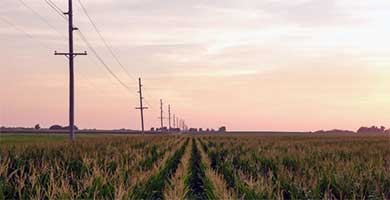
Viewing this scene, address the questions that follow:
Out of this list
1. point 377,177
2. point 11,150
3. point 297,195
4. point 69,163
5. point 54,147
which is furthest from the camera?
point 54,147

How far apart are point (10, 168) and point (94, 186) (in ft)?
22.4

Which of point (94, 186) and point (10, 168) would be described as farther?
point (10, 168)

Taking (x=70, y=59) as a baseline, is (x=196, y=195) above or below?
below

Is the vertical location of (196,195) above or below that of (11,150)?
below

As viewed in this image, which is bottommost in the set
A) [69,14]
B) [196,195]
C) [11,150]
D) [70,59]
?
[196,195]

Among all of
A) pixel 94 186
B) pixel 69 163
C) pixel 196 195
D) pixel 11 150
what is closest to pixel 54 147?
pixel 11 150

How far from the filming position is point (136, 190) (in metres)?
11.6

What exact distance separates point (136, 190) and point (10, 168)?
6602mm

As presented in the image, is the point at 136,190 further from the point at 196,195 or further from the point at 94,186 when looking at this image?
the point at 196,195

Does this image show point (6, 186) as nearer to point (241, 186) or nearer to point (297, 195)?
point (241, 186)

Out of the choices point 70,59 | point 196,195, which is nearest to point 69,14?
point 70,59

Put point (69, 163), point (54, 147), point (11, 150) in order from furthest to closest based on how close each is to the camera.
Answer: point (54, 147), point (11, 150), point (69, 163)

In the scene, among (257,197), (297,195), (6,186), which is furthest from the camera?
(297,195)

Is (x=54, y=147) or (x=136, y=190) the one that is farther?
(x=54, y=147)
